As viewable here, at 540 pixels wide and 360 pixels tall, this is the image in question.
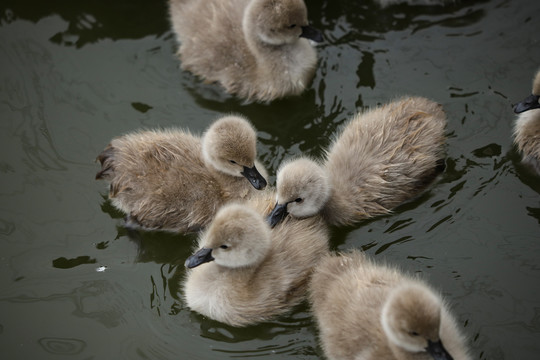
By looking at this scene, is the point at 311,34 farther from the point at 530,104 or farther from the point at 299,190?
the point at 530,104

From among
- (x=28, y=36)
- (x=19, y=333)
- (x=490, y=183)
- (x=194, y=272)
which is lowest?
(x=19, y=333)

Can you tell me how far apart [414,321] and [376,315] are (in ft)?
1.00

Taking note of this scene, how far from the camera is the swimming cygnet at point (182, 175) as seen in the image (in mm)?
3971

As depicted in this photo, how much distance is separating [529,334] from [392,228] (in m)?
0.95

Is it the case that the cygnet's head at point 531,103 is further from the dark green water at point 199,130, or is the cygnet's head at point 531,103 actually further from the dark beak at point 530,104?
the dark green water at point 199,130

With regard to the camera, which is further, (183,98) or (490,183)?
(183,98)

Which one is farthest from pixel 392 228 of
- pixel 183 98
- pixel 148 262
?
pixel 183 98

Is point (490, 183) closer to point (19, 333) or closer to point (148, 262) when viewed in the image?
point (148, 262)

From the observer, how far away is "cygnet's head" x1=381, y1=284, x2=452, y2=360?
3043 mm

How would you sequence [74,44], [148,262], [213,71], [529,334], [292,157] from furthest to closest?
1. [74,44]
2. [213,71]
3. [292,157]
4. [148,262]
5. [529,334]

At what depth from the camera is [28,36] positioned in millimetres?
5285

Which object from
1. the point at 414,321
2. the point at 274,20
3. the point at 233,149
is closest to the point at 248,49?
the point at 274,20

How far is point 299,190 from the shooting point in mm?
3793

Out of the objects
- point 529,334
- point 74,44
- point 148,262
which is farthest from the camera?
point 74,44
